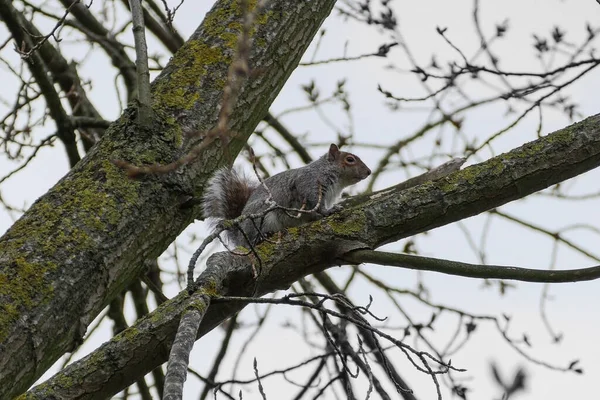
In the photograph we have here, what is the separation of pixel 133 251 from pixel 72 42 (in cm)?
245

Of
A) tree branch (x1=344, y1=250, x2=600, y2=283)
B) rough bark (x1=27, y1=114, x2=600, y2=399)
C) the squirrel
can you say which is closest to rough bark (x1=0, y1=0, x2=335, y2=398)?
rough bark (x1=27, y1=114, x2=600, y2=399)

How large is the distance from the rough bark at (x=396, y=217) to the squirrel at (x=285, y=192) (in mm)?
938

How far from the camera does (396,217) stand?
2148 millimetres

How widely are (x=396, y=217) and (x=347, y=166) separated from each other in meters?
2.34

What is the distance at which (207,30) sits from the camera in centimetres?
265

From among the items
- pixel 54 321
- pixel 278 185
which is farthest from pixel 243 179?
pixel 54 321

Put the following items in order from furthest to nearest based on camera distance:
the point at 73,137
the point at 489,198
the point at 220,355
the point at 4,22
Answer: the point at 220,355 → the point at 73,137 → the point at 4,22 → the point at 489,198

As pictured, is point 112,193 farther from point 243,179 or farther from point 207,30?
point 243,179

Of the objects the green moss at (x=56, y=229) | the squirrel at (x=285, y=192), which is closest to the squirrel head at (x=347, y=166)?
the squirrel at (x=285, y=192)

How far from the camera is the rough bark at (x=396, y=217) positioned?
82.3 inches

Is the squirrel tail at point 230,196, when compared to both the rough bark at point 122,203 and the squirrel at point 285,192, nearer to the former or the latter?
the squirrel at point 285,192

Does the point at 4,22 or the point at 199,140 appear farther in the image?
the point at 4,22

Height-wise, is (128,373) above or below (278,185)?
below

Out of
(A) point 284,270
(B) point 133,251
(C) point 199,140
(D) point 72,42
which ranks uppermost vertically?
(D) point 72,42
